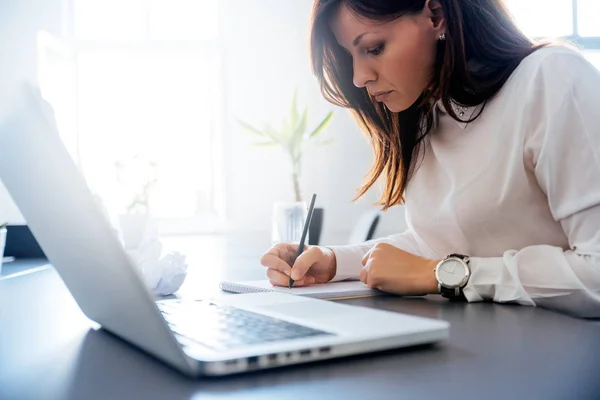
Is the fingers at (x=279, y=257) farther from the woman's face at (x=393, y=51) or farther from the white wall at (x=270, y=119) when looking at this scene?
the white wall at (x=270, y=119)

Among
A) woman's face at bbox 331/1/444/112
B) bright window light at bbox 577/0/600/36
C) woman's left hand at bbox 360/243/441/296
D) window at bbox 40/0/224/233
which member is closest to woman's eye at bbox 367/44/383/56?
woman's face at bbox 331/1/444/112

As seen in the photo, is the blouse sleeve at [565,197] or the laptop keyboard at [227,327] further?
the blouse sleeve at [565,197]

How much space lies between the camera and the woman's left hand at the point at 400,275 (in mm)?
896

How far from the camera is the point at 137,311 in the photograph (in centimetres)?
46

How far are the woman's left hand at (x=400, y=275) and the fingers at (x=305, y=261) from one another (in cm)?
10

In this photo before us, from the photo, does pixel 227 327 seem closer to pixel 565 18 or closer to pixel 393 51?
pixel 393 51

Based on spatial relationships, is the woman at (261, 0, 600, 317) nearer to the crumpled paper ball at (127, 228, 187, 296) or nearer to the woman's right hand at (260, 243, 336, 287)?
the woman's right hand at (260, 243, 336, 287)

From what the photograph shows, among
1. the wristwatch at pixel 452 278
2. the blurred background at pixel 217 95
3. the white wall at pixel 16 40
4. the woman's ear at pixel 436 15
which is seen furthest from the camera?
the blurred background at pixel 217 95

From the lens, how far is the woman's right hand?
99cm

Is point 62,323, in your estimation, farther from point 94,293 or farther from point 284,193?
point 284,193

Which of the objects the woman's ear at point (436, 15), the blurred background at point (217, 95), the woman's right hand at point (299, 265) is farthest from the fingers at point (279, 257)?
the blurred background at point (217, 95)

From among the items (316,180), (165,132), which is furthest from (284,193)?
(165,132)

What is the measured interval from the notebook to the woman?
0.06 feet

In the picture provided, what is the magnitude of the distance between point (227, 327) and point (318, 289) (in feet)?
1.35
